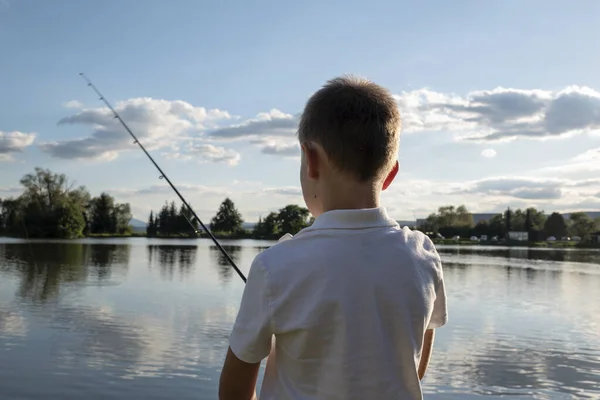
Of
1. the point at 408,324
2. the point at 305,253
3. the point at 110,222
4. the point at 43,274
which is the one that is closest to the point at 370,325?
the point at 408,324

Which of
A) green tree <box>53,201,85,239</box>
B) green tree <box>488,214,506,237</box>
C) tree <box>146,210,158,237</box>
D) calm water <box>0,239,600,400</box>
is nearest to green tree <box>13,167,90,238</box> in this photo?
green tree <box>53,201,85,239</box>

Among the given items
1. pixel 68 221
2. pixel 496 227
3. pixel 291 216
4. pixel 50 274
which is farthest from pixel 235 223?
pixel 50 274

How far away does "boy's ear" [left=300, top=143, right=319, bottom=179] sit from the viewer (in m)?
1.29

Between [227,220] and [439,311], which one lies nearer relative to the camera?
[439,311]

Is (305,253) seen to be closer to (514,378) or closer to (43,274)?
(514,378)

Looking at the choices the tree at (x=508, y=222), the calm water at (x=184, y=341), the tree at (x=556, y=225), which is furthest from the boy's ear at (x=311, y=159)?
the tree at (x=508, y=222)

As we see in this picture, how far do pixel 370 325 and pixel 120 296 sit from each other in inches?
569

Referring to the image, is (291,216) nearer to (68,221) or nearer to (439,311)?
(68,221)

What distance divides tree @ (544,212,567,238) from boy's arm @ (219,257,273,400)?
345 feet

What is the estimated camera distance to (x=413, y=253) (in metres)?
1.26

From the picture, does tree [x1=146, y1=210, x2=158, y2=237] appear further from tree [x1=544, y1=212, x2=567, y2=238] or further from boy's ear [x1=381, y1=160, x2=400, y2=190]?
boy's ear [x1=381, y1=160, x2=400, y2=190]

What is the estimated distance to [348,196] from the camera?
4.19ft

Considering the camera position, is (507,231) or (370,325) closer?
(370,325)

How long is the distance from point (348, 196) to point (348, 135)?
0.13m
